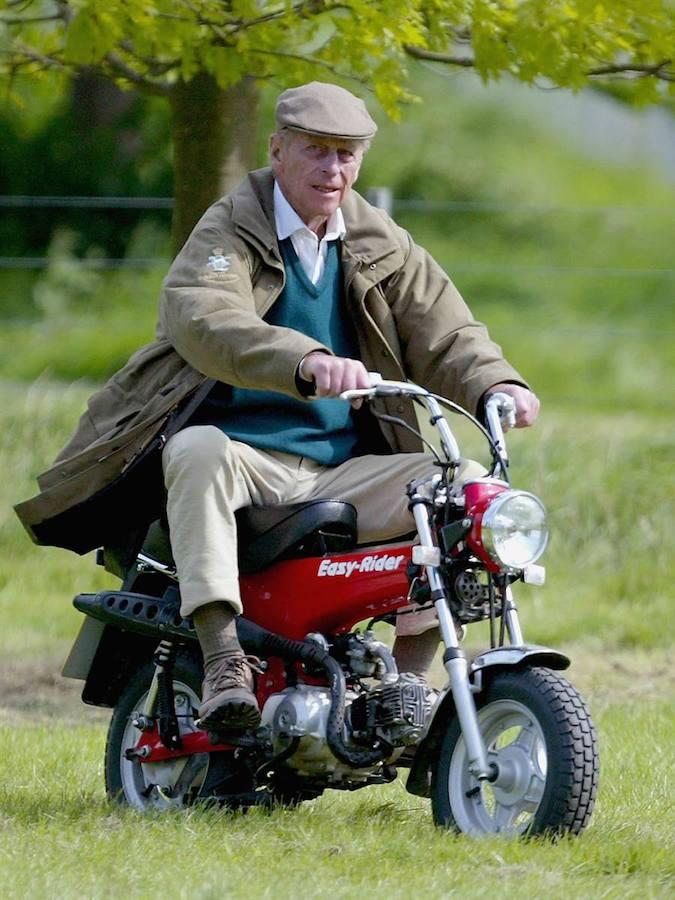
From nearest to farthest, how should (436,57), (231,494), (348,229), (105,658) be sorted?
1. (231,494)
2. (348,229)
3. (105,658)
4. (436,57)

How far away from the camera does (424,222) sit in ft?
71.3

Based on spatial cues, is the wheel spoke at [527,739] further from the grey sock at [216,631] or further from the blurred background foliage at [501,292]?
the blurred background foliage at [501,292]

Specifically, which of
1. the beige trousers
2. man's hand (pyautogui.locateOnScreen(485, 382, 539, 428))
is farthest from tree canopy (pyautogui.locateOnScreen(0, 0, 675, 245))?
the beige trousers

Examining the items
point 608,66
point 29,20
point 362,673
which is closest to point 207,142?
point 29,20

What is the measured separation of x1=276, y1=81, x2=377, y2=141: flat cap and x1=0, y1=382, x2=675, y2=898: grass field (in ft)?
6.23

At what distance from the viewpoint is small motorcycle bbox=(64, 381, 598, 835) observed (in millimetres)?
4609

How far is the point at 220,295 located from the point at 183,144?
3.09 metres

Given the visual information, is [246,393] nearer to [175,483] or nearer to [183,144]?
[175,483]

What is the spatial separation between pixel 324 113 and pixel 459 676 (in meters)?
1.64

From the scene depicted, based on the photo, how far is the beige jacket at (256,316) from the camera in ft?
16.9

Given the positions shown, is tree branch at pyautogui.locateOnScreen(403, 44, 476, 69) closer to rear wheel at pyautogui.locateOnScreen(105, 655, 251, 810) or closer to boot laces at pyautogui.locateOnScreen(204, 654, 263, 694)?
rear wheel at pyautogui.locateOnScreen(105, 655, 251, 810)

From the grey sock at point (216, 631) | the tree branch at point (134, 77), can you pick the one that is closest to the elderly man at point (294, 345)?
the grey sock at point (216, 631)

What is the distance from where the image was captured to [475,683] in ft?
15.4

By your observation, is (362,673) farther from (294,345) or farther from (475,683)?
(294,345)
